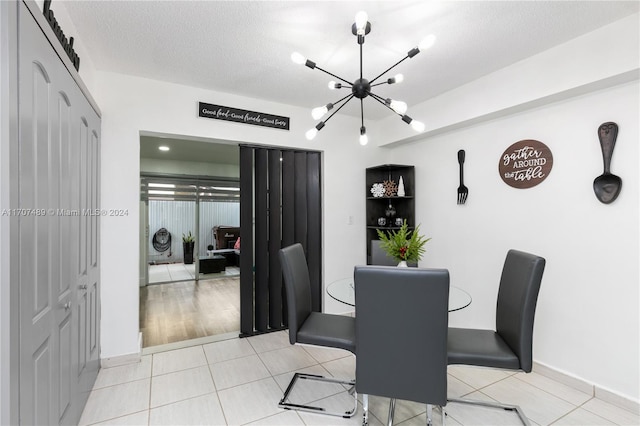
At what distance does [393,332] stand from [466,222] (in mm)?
2021

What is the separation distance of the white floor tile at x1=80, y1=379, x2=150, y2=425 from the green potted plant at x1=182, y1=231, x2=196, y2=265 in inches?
172

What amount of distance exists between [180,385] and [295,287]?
4.10 feet

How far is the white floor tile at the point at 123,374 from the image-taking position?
2385 mm

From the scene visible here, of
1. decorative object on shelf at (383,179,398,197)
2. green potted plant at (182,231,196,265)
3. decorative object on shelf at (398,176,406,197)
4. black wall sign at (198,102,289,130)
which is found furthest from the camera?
green potted plant at (182,231,196,265)

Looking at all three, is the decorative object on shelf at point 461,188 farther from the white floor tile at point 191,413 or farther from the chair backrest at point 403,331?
the white floor tile at point 191,413

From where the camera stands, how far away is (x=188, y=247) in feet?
21.5

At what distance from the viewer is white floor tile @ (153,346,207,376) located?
2.62 meters

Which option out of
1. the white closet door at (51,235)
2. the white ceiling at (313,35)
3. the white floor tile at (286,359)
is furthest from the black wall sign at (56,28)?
the white floor tile at (286,359)

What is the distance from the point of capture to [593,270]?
7.32 feet

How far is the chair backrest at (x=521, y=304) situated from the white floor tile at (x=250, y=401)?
5.12 feet

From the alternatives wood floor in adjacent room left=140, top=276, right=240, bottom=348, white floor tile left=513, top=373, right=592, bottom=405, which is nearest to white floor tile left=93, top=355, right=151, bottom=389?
wood floor in adjacent room left=140, top=276, right=240, bottom=348

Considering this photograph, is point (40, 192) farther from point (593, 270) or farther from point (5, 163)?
point (593, 270)

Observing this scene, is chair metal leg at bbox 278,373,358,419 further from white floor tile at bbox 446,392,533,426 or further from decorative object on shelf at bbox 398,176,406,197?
decorative object on shelf at bbox 398,176,406,197

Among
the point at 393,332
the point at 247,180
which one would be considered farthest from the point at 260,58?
the point at 393,332
